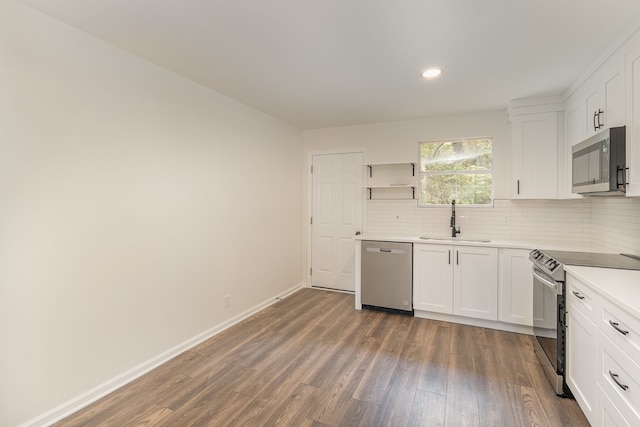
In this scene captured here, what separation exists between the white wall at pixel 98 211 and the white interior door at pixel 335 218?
1672mm

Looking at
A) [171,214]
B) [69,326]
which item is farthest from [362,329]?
[69,326]

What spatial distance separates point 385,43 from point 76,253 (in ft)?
8.37

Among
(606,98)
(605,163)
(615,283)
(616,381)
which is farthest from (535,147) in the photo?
(616,381)

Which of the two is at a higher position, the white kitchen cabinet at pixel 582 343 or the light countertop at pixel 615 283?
the light countertop at pixel 615 283

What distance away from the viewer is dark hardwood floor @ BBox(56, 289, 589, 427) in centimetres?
191

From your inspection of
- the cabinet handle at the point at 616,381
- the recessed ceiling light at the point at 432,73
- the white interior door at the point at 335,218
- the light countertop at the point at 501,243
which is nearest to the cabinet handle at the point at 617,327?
the cabinet handle at the point at 616,381

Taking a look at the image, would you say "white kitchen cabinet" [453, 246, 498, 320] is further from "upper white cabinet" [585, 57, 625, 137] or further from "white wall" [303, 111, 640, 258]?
"upper white cabinet" [585, 57, 625, 137]

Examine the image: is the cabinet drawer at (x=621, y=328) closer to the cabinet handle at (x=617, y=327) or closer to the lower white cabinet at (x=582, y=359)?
the cabinet handle at (x=617, y=327)

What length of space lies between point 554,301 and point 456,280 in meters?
1.21

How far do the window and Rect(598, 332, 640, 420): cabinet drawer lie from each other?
247 centimetres

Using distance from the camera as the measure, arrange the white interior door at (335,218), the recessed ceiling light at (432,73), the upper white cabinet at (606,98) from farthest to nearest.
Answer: the white interior door at (335,218) < the recessed ceiling light at (432,73) < the upper white cabinet at (606,98)

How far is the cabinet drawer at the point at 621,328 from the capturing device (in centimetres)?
129

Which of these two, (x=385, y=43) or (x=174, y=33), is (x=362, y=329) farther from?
(x=174, y=33)

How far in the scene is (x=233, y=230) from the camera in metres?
3.36
